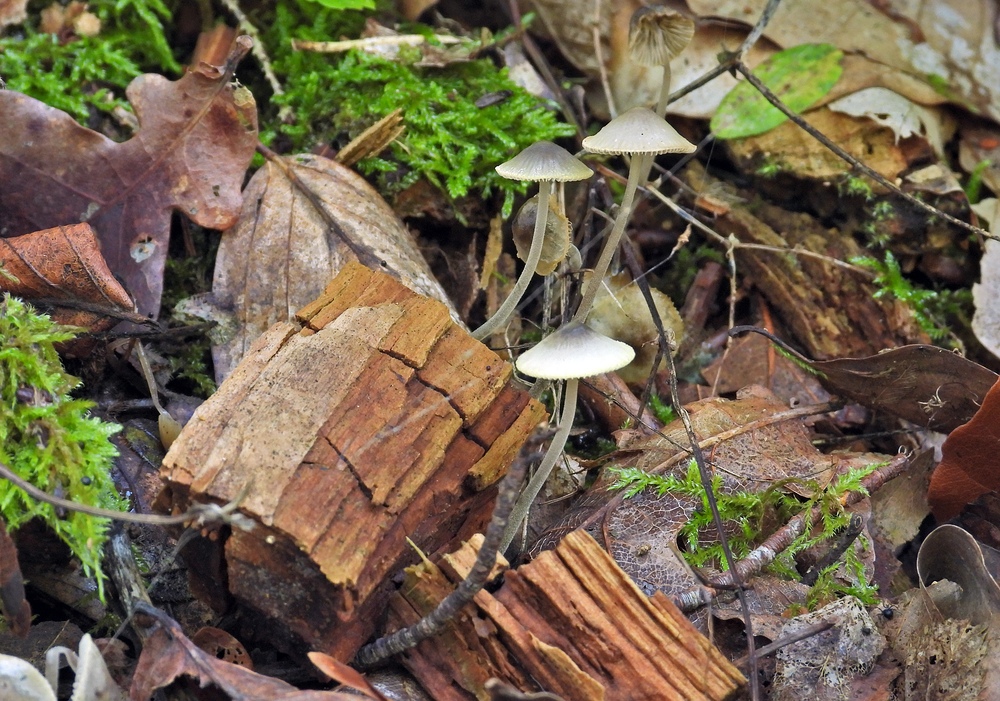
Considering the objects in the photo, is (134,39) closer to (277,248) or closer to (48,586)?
(277,248)

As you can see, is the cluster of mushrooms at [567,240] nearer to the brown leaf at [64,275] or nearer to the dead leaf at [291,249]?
the dead leaf at [291,249]

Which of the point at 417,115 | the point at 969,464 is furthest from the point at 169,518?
the point at 969,464

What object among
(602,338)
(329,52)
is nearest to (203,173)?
(329,52)

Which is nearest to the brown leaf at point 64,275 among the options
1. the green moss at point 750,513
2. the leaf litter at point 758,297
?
the leaf litter at point 758,297

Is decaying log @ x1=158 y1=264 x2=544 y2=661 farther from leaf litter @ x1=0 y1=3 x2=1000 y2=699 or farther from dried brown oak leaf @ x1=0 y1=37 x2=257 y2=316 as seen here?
dried brown oak leaf @ x1=0 y1=37 x2=257 y2=316

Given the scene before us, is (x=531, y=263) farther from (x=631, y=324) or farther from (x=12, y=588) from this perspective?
(x=12, y=588)

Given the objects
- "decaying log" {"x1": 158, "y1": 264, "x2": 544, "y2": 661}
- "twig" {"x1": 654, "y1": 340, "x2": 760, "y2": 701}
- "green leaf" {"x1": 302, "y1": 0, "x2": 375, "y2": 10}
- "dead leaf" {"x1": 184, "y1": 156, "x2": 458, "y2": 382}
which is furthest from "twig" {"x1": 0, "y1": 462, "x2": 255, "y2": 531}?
"green leaf" {"x1": 302, "y1": 0, "x2": 375, "y2": 10}
